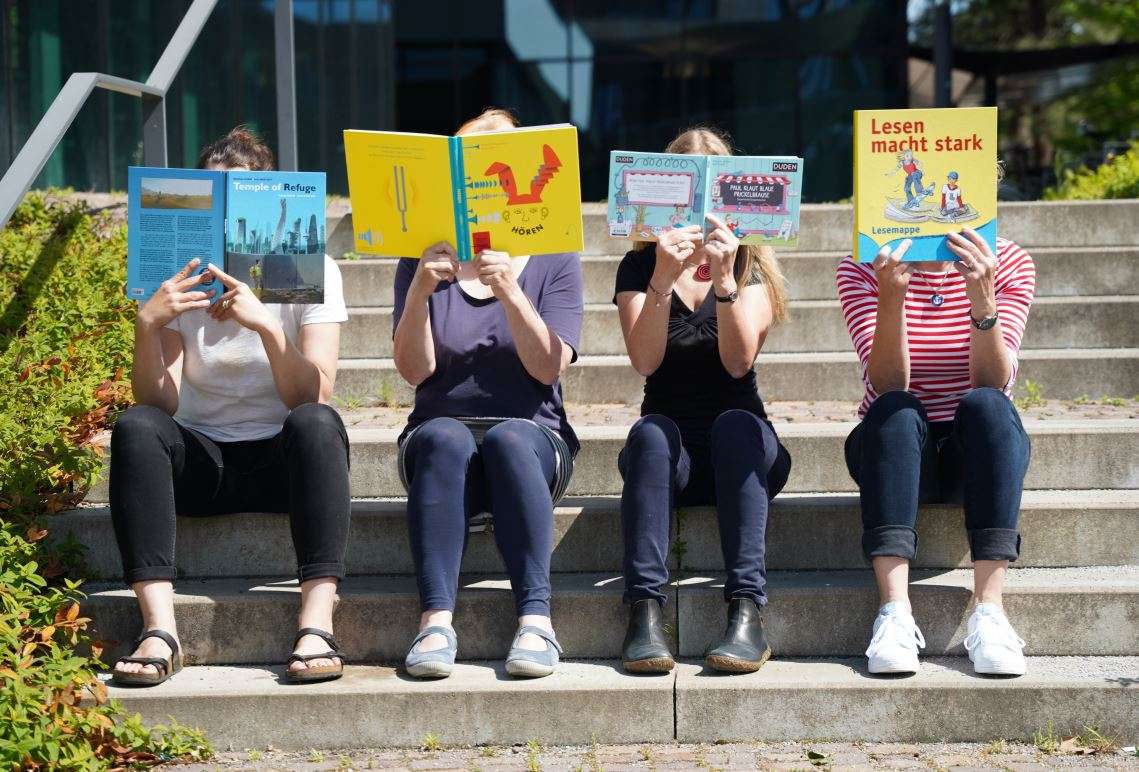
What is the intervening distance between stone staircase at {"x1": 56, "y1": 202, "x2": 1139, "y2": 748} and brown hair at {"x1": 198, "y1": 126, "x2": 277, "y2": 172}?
3.43ft

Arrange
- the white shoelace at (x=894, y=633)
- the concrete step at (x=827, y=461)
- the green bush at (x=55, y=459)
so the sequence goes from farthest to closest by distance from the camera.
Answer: the concrete step at (x=827, y=461), the white shoelace at (x=894, y=633), the green bush at (x=55, y=459)

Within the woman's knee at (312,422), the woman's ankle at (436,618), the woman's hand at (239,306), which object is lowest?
the woman's ankle at (436,618)

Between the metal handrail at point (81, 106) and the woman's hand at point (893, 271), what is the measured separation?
265 centimetres

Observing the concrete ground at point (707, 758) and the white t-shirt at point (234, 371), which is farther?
the white t-shirt at point (234, 371)

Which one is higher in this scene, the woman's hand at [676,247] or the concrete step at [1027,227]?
the concrete step at [1027,227]

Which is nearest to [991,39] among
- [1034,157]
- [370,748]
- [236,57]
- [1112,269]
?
[1034,157]

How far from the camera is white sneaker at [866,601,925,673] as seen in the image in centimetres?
344

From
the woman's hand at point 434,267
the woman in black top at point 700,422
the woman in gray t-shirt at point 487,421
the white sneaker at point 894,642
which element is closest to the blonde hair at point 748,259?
the woman in black top at point 700,422

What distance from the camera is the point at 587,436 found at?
4.38 meters

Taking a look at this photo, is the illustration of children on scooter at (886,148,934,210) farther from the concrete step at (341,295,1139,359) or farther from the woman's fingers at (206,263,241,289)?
the concrete step at (341,295,1139,359)

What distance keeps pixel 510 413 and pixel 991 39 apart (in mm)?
27670

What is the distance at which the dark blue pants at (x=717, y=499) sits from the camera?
11.7 feet

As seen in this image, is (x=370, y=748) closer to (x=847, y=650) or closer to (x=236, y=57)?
(x=847, y=650)

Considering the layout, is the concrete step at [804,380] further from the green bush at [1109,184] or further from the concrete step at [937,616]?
the green bush at [1109,184]
